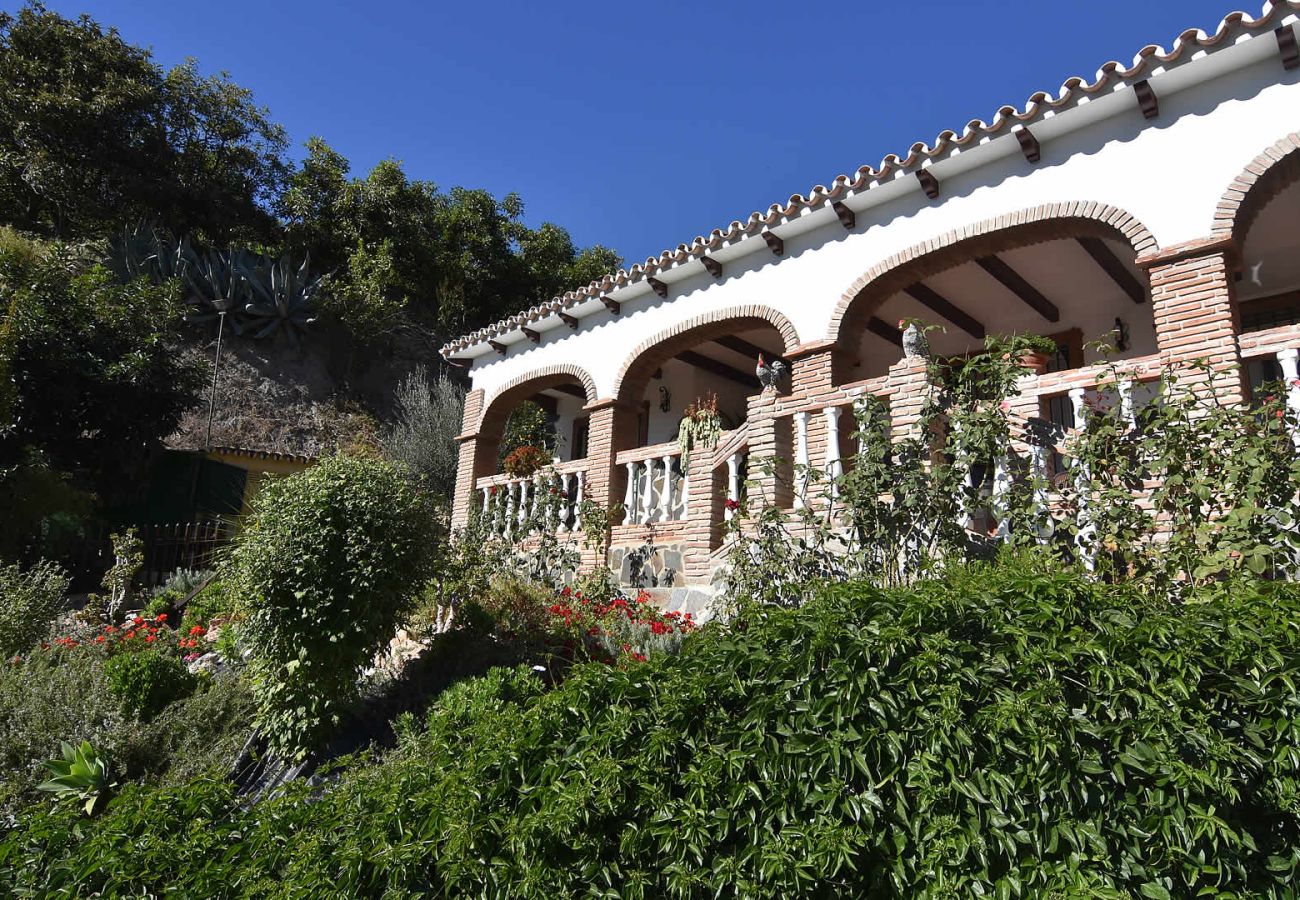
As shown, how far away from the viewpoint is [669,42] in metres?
10.0

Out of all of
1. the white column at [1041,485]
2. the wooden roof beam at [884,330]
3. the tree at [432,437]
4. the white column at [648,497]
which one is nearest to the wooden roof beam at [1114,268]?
the wooden roof beam at [884,330]

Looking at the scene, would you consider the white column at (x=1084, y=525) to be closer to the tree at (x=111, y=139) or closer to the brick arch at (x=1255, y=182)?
the brick arch at (x=1255, y=182)

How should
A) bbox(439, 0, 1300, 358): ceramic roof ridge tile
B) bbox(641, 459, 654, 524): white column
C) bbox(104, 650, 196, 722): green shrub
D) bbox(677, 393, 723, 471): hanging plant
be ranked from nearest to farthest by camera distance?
bbox(104, 650, 196, 722): green shrub
bbox(439, 0, 1300, 358): ceramic roof ridge tile
bbox(677, 393, 723, 471): hanging plant
bbox(641, 459, 654, 524): white column

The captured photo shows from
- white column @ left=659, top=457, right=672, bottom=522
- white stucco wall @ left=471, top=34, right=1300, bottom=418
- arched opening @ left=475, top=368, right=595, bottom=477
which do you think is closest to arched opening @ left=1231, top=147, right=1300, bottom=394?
white stucco wall @ left=471, top=34, right=1300, bottom=418

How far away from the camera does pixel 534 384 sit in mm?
11594

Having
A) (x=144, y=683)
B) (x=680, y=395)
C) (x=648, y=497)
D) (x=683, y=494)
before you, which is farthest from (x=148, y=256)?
(x=144, y=683)

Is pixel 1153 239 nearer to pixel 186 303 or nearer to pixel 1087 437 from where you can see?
pixel 1087 437

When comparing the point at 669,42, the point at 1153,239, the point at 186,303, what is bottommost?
the point at 1153,239

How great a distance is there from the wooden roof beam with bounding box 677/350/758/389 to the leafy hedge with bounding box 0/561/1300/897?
934cm

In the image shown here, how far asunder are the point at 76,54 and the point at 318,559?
20.7m

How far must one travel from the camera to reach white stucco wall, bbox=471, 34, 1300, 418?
5902 millimetres

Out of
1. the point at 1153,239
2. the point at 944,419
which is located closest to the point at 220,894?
the point at 944,419

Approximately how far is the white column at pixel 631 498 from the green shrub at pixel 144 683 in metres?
4.58

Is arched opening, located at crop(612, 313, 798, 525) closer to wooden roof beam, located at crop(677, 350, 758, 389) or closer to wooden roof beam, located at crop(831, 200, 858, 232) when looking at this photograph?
wooden roof beam, located at crop(677, 350, 758, 389)
